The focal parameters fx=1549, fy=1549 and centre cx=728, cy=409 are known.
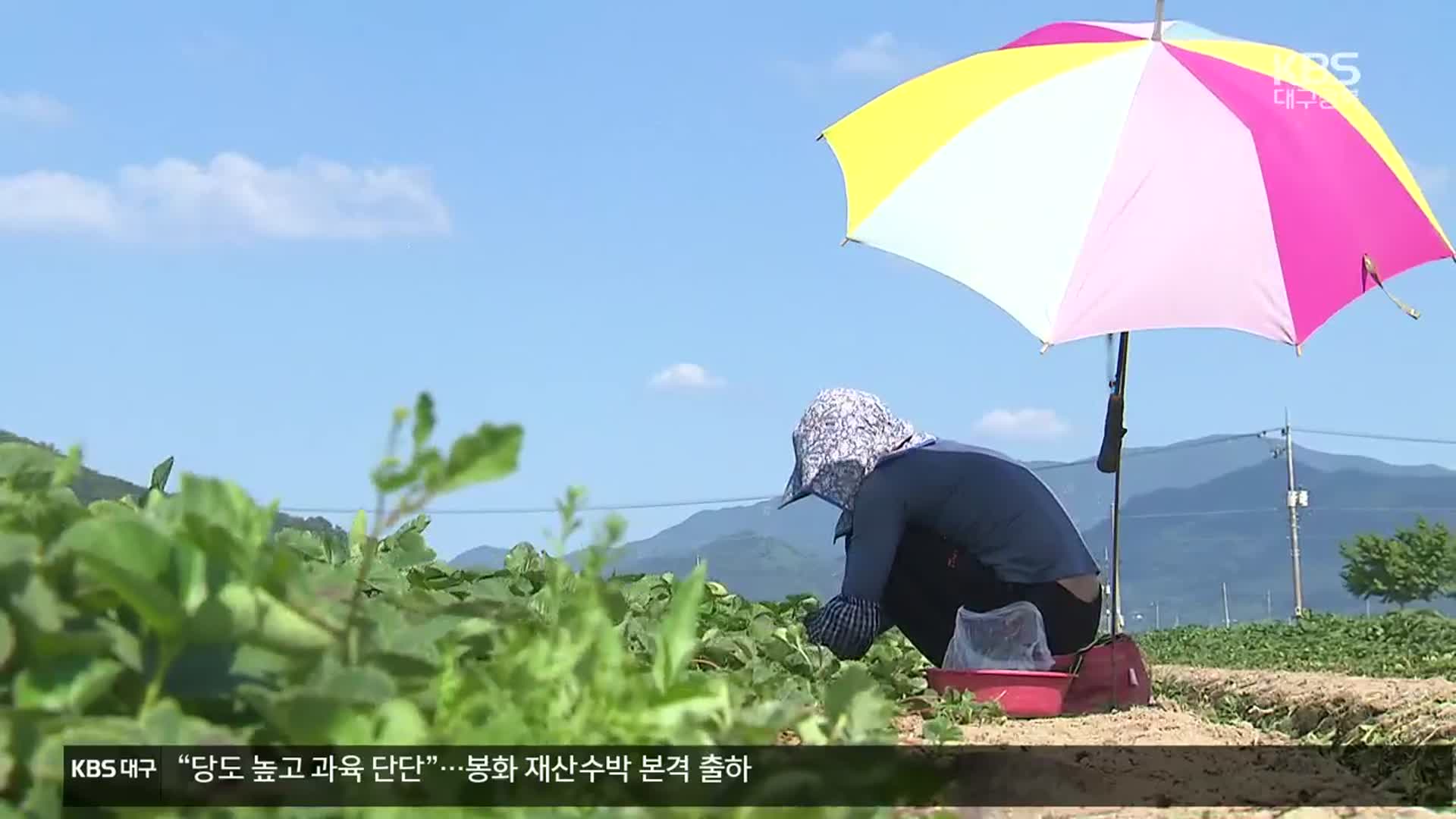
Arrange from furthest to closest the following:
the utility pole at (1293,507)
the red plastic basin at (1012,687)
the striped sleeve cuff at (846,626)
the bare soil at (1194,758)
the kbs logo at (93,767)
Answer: the utility pole at (1293,507), the striped sleeve cuff at (846,626), the red plastic basin at (1012,687), the bare soil at (1194,758), the kbs logo at (93,767)

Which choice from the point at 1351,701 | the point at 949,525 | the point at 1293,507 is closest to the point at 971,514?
the point at 949,525

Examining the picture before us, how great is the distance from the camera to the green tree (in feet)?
179

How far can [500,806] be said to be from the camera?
1534 mm

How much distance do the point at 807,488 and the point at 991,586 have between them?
85cm

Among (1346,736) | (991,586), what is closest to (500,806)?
(991,586)

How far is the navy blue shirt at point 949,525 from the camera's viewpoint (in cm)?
543

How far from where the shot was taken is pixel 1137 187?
5.45 meters

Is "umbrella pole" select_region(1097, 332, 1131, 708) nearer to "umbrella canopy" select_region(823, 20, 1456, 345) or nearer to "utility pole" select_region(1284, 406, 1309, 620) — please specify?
"umbrella canopy" select_region(823, 20, 1456, 345)

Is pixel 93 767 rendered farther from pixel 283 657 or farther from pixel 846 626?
pixel 846 626

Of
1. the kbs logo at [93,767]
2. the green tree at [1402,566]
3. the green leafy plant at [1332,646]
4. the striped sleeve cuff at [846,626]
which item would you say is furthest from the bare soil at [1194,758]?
the green tree at [1402,566]

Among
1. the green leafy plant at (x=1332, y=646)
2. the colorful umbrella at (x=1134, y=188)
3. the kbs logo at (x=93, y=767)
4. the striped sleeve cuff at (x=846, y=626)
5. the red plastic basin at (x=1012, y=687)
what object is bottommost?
the green leafy plant at (x=1332, y=646)

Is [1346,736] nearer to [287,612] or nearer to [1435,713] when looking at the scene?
[1435,713]

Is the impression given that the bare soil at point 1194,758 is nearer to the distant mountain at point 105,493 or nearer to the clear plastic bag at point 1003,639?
the clear plastic bag at point 1003,639

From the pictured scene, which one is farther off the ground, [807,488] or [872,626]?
[807,488]
